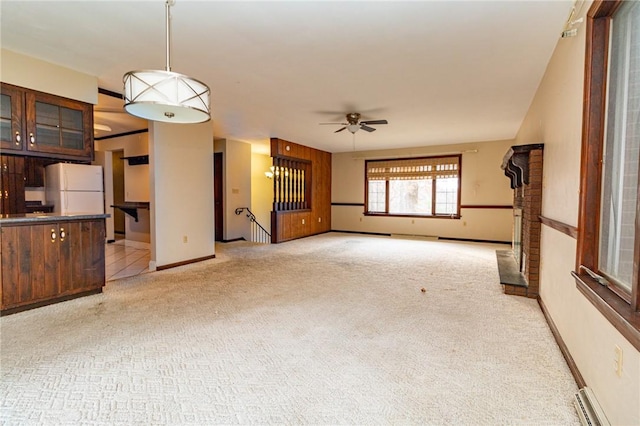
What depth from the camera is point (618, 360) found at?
4.59 ft

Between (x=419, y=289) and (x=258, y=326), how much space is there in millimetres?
2054

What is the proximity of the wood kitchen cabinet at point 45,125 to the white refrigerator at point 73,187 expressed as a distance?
6.35 feet

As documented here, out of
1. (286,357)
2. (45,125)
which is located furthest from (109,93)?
(286,357)

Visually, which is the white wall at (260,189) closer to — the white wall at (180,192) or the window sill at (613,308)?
the white wall at (180,192)

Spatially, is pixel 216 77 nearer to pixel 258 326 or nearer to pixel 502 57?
pixel 258 326

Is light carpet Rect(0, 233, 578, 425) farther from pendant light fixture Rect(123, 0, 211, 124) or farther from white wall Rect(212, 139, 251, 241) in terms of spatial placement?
white wall Rect(212, 139, 251, 241)

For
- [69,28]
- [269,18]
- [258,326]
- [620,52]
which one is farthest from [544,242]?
[69,28]

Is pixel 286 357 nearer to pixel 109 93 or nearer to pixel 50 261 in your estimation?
pixel 50 261

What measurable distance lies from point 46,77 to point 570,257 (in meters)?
5.13

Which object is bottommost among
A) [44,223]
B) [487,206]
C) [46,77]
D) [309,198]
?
[44,223]

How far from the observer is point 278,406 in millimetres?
1666

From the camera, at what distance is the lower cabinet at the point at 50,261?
9.51 feet

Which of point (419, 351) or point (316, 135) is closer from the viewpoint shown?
point (419, 351)

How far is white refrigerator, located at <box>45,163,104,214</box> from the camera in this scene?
516 centimetres
